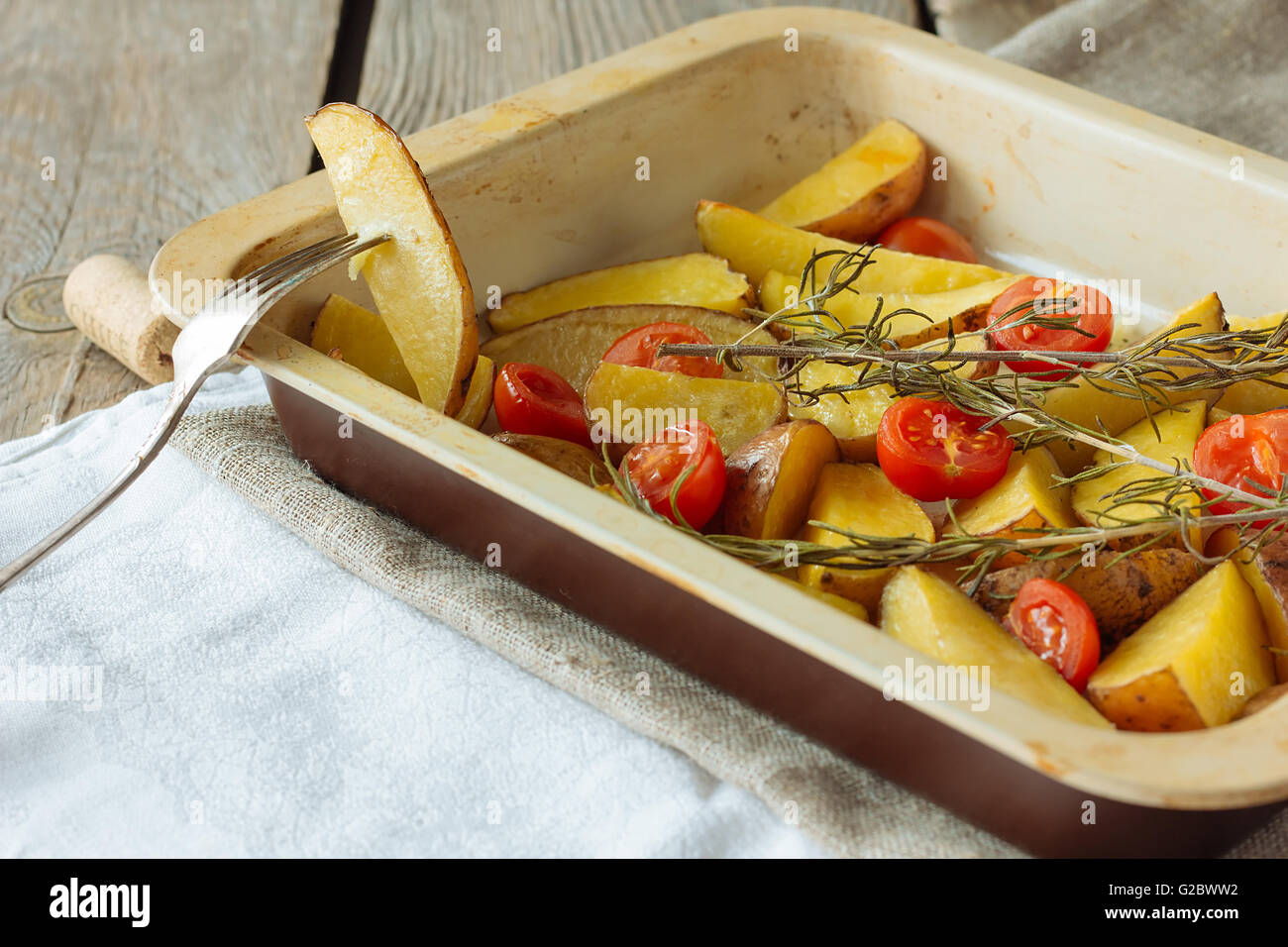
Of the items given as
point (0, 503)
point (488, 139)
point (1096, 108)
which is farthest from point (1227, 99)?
point (0, 503)

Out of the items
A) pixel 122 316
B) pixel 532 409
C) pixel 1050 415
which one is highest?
pixel 1050 415

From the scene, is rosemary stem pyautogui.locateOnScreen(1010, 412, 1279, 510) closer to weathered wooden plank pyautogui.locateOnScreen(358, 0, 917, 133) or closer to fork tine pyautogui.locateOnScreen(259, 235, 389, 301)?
fork tine pyautogui.locateOnScreen(259, 235, 389, 301)

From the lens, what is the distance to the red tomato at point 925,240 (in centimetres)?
192

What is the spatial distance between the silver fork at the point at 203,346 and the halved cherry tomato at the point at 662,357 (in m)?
0.34

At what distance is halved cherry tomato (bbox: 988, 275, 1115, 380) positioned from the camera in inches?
57.4

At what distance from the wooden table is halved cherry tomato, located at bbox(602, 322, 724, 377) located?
2.57ft

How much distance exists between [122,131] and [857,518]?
1.88 meters

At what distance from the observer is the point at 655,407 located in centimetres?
145

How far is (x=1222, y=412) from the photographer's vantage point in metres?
1.46

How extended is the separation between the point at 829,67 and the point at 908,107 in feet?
0.47

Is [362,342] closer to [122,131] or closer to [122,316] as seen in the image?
[122,316]

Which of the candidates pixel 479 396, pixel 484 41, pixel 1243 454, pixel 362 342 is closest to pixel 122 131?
pixel 484 41

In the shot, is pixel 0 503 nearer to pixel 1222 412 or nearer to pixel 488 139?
pixel 488 139

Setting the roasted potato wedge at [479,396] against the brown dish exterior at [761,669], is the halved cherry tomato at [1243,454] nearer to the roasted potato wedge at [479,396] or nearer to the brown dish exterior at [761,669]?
the brown dish exterior at [761,669]
